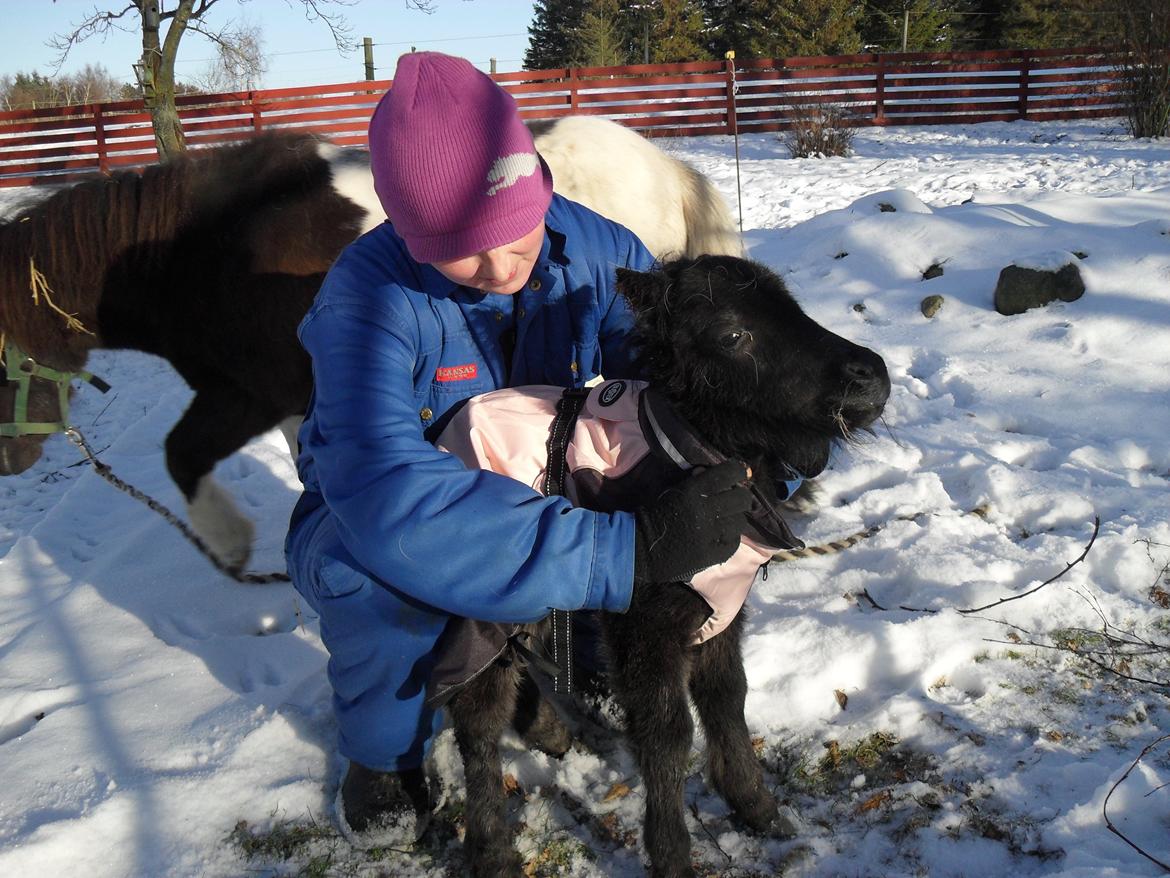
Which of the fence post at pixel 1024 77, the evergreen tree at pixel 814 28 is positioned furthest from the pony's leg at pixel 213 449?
the evergreen tree at pixel 814 28

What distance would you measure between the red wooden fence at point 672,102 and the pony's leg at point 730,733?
1741 cm

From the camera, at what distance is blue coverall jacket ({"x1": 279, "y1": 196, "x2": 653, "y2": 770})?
1.76m

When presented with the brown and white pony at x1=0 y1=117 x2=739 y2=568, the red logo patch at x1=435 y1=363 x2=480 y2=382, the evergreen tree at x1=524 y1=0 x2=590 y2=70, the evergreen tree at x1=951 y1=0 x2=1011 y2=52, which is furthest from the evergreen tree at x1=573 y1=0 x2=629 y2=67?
the red logo patch at x1=435 y1=363 x2=480 y2=382

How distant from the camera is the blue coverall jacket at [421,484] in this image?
1758mm

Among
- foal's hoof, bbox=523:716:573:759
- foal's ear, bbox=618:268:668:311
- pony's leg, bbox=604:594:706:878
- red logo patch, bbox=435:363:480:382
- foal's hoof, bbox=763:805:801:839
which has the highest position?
foal's ear, bbox=618:268:668:311

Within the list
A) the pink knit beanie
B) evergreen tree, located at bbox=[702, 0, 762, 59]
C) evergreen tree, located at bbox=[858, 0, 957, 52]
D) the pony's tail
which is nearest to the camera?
the pink knit beanie

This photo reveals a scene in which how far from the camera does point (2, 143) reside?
19.2 meters

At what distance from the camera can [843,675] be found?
268 centimetres

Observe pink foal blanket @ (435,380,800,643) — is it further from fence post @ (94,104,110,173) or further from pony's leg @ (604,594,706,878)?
fence post @ (94,104,110,173)

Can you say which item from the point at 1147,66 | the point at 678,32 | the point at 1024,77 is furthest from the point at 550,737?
the point at 678,32

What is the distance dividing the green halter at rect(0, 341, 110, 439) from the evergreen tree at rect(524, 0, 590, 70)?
31764 millimetres

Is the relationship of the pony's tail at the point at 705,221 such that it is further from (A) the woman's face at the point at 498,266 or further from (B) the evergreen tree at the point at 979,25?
(B) the evergreen tree at the point at 979,25

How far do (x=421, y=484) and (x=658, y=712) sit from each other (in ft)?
2.69

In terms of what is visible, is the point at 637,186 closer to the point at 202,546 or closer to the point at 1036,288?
the point at 202,546
